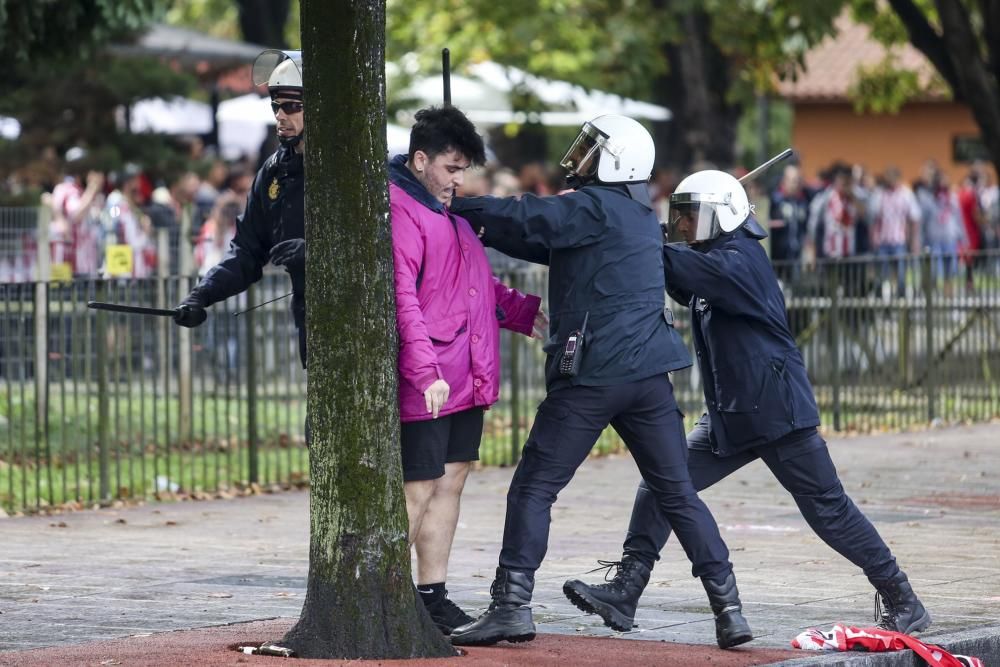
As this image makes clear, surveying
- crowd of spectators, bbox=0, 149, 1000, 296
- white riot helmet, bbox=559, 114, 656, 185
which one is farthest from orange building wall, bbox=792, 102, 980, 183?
white riot helmet, bbox=559, 114, 656, 185

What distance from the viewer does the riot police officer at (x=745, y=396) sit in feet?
23.2

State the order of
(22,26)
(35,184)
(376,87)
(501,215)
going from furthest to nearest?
(35,184), (22,26), (501,215), (376,87)

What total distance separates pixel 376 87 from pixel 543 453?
4.66ft

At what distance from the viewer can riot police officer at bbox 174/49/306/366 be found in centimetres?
738

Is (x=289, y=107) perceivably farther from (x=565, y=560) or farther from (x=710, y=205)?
(x=565, y=560)

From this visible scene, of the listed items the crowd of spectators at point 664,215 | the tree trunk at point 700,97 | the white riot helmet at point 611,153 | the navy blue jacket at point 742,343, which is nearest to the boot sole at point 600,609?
the navy blue jacket at point 742,343

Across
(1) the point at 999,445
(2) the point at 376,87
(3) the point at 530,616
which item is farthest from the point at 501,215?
(1) the point at 999,445

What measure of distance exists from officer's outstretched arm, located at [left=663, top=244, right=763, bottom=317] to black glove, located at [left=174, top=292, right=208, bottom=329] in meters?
1.73

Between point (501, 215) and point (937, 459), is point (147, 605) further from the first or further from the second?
point (937, 459)

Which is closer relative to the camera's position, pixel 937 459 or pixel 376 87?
pixel 376 87

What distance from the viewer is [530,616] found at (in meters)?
6.71

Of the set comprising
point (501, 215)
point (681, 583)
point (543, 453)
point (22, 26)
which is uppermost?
point (22, 26)

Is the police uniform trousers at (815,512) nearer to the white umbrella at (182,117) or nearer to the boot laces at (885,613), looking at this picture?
the boot laces at (885,613)

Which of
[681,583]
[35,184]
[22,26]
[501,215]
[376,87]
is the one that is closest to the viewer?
[376,87]
